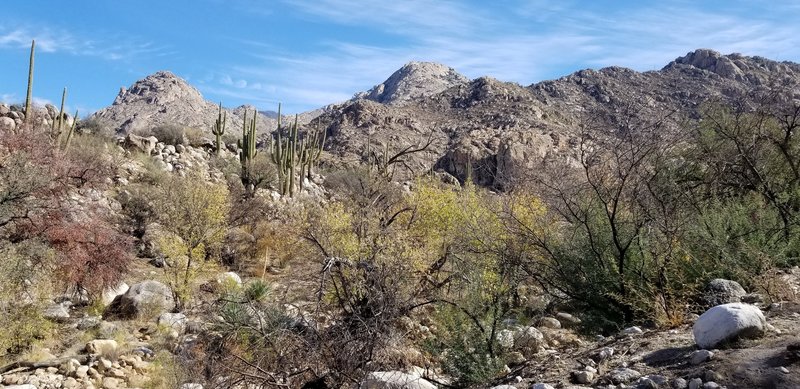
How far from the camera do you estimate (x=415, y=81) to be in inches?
4530

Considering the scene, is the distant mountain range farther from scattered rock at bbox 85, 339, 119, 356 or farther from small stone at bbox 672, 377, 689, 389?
small stone at bbox 672, 377, 689, 389

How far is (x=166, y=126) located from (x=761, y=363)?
117 feet

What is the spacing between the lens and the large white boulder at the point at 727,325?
4.86 m

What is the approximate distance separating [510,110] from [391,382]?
177 feet

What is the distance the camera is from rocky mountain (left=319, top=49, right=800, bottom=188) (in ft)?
156

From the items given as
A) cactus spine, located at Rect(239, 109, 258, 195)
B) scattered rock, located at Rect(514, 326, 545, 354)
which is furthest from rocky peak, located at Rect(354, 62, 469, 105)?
scattered rock, located at Rect(514, 326, 545, 354)

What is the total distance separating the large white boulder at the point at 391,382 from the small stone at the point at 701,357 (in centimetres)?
235

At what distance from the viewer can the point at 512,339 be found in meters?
7.45

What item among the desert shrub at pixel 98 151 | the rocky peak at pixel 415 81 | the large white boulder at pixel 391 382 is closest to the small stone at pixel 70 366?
the large white boulder at pixel 391 382

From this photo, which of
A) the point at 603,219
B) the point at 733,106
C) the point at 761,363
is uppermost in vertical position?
the point at 733,106

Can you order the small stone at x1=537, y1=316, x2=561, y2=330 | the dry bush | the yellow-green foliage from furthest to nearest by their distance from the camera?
the yellow-green foliage
the small stone at x1=537, y1=316, x2=561, y2=330
the dry bush

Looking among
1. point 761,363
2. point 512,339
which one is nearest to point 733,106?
point 512,339

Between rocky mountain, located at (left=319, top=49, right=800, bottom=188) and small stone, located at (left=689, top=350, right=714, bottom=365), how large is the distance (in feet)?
123

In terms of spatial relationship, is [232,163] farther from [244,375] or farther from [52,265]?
[244,375]
